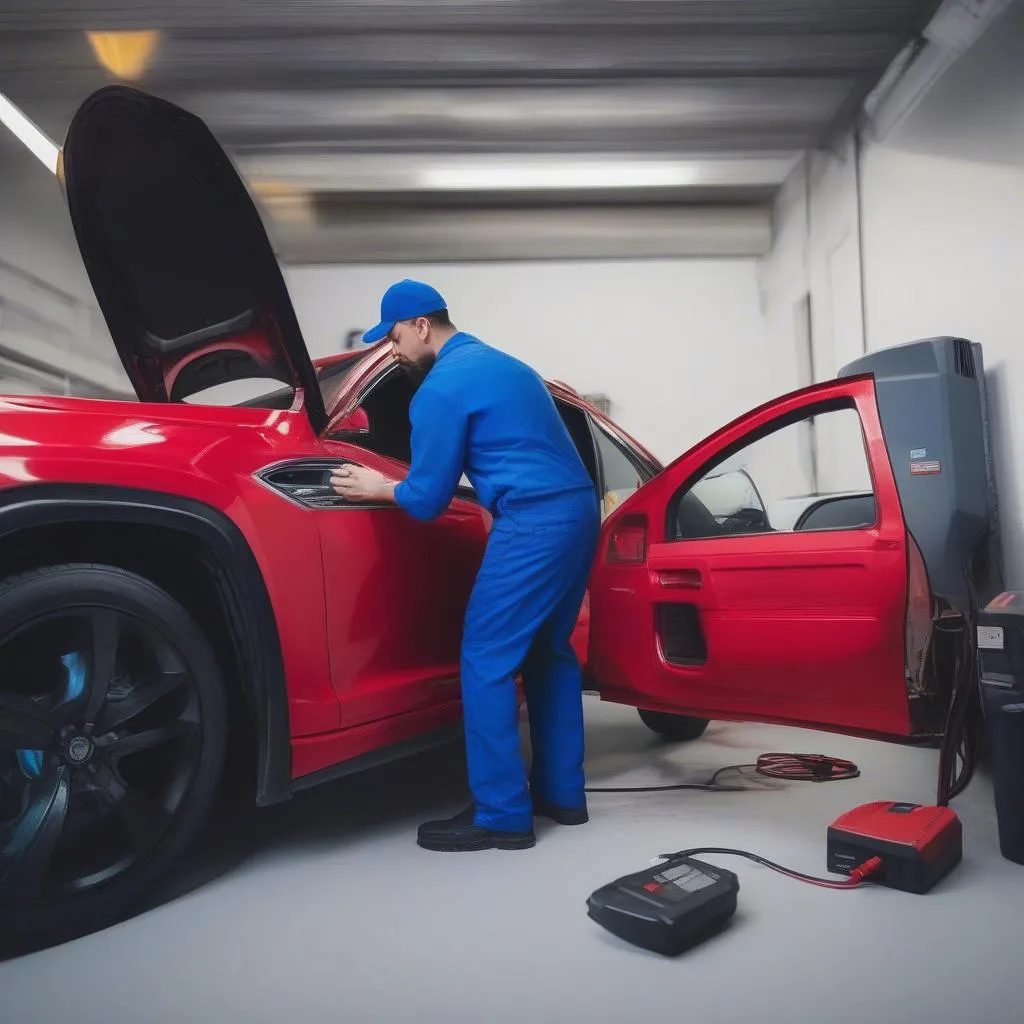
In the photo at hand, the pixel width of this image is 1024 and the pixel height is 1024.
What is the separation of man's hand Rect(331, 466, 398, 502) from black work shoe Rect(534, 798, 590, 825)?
0.99 metres

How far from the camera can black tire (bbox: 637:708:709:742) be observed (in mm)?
3115

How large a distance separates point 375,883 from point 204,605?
75 centimetres

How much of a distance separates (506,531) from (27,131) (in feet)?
14.1

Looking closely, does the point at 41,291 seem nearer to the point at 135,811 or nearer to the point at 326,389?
the point at 326,389

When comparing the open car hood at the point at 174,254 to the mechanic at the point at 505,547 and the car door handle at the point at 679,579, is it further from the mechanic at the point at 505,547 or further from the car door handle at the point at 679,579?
the car door handle at the point at 679,579

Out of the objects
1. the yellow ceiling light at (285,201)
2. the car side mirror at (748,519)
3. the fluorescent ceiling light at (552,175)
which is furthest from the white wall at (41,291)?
the car side mirror at (748,519)

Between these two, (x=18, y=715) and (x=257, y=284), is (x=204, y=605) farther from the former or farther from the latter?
(x=257, y=284)

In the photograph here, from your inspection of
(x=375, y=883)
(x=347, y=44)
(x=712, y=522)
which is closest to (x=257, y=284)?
(x=375, y=883)

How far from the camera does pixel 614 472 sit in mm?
3121

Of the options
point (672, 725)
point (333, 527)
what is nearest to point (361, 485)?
point (333, 527)

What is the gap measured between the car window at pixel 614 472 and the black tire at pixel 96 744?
1828 millimetres

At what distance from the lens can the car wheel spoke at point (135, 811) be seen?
1453 mm

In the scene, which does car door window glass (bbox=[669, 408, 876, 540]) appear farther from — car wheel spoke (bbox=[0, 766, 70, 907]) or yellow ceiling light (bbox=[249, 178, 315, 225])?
yellow ceiling light (bbox=[249, 178, 315, 225])

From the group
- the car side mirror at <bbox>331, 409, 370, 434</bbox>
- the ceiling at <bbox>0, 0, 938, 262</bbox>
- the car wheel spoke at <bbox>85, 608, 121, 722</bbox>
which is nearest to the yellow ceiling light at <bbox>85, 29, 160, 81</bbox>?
the ceiling at <bbox>0, 0, 938, 262</bbox>
